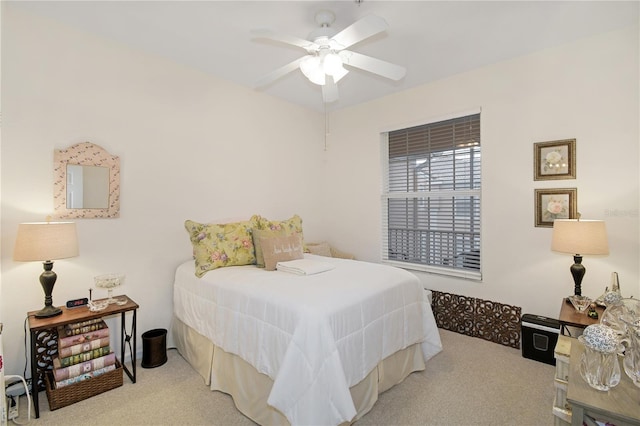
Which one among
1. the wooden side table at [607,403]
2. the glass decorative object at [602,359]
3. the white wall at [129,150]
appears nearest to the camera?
the wooden side table at [607,403]

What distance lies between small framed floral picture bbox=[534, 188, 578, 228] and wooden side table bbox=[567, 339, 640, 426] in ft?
6.10

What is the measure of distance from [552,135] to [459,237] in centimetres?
126

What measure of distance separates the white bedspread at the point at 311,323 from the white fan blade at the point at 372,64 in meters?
1.43

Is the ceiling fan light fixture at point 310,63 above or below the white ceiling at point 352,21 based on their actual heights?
below

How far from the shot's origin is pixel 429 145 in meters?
3.50

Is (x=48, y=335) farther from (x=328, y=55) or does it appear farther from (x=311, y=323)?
(x=328, y=55)

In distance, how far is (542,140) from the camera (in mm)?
2703

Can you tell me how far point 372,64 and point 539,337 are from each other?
257 centimetres

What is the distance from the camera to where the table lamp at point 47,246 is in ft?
6.24

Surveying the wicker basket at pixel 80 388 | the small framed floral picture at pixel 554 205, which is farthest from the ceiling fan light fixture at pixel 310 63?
the wicker basket at pixel 80 388

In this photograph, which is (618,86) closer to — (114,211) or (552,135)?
(552,135)

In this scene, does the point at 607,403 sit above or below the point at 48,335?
above

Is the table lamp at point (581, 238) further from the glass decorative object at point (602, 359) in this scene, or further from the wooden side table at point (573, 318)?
the glass decorative object at point (602, 359)

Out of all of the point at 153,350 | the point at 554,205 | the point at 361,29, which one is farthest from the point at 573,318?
the point at 153,350
